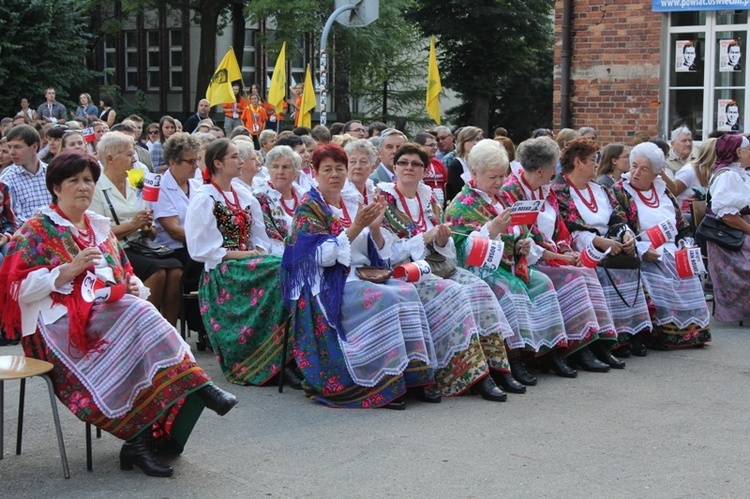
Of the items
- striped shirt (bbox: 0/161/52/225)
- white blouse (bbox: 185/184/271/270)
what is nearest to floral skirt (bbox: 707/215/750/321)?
white blouse (bbox: 185/184/271/270)

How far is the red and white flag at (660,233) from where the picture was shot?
350 inches

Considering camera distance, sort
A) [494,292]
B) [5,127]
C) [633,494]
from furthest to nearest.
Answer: [5,127] < [494,292] < [633,494]

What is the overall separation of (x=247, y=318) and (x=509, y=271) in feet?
6.27

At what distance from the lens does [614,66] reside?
52.4ft

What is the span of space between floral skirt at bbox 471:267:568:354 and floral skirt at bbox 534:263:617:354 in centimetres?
19

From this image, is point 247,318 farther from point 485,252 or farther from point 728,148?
point 728,148

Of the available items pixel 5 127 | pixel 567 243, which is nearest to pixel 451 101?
pixel 5 127

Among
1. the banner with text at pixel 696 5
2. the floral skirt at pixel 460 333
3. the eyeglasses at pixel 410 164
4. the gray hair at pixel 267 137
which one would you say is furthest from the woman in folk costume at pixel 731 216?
the banner with text at pixel 696 5

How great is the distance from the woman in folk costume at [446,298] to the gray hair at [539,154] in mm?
854

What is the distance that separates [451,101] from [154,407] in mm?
36036

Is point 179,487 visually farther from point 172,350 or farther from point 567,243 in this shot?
point 567,243

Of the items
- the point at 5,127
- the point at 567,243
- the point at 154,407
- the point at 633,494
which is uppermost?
the point at 5,127

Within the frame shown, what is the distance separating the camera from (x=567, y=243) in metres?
8.60

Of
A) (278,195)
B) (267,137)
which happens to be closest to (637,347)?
(278,195)
